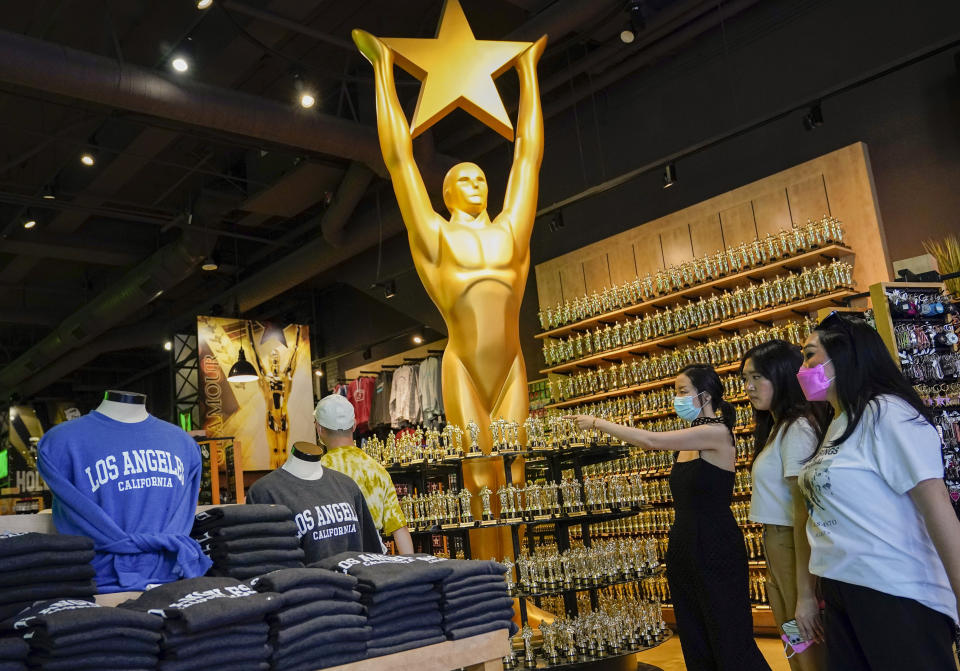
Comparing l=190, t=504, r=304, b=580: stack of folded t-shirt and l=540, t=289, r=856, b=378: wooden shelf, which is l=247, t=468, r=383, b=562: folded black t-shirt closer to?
l=190, t=504, r=304, b=580: stack of folded t-shirt

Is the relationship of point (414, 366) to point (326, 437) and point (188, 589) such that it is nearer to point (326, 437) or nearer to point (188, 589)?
point (326, 437)

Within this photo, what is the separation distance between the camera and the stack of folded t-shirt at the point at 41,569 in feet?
4.91

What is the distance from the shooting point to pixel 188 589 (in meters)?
1.52

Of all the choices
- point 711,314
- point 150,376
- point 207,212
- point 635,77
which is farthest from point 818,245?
point 150,376

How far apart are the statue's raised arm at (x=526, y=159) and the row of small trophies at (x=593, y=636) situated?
2.35 m

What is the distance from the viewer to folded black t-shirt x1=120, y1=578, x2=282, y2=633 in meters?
1.39

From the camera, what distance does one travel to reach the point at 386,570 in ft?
5.70

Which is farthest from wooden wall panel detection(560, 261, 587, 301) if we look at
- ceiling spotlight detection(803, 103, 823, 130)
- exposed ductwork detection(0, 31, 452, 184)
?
ceiling spotlight detection(803, 103, 823, 130)

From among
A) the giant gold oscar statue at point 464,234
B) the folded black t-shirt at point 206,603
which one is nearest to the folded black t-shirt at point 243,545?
the folded black t-shirt at point 206,603

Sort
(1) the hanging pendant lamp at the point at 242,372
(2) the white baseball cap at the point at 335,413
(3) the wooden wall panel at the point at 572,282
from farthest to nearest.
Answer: (1) the hanging pendant lamp at the point at 242,372 → (3) the wooden wall panel at the point at 572,282 → (2) the white baseball cap at the point at 335,413

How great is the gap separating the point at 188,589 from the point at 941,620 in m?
1.68

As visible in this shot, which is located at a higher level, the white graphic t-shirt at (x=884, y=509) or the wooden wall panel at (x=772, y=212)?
the wooden wall panel at (x=772, y=212)

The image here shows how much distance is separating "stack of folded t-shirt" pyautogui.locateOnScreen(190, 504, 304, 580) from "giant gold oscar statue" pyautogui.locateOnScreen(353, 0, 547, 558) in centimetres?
300

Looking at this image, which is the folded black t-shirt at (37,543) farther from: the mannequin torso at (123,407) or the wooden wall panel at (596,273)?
the wooden wall panel at (596,273)
